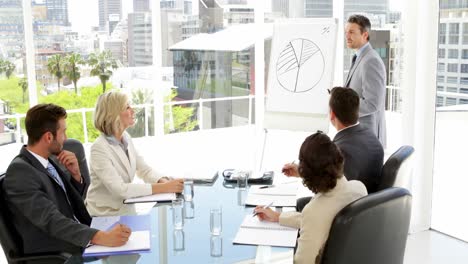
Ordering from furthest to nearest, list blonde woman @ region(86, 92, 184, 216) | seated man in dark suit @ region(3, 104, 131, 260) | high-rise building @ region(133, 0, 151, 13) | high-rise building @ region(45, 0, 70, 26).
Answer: high-rise building @ region(133, 0, 151, 13) < high-rise building @ region(45, 0, 70, 26) < blonde woman @ region(86, 92, 184, 216) < seated man in dark suit @ region(3, 104, 131, 260)

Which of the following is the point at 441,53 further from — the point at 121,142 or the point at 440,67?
the point at 121,142

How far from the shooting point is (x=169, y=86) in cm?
596

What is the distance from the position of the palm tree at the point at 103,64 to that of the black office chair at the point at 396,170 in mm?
3785

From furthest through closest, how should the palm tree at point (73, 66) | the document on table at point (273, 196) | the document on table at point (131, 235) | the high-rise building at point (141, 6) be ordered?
the high-rise building at point (141, 6), the palm tree at point (73, 66), the document on table at point (273, 196), the document on table at point (131, 235)

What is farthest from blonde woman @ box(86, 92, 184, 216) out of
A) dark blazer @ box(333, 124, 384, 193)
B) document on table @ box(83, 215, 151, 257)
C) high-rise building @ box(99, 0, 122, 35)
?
high-rise building @ box(99, 0, 122, 35)

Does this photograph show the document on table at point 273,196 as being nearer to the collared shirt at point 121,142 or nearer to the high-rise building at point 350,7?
the collared shirt at point 121,142

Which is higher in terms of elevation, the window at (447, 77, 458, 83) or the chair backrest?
the window at (447, 77, 458, 83)

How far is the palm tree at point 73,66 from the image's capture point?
522cm

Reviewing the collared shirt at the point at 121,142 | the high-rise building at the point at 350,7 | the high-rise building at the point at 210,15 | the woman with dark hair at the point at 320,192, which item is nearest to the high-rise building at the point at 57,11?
the high-rise building at the point at 210,15

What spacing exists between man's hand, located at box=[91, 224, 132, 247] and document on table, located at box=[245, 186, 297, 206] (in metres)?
0.70

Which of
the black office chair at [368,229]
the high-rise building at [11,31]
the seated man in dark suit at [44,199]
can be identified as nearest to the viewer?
the black office chair at [368,229]

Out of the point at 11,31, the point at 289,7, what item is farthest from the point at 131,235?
the point at 289,7

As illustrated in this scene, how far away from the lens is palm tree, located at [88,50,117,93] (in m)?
5.43

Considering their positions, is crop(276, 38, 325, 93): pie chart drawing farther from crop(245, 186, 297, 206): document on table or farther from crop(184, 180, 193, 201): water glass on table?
crop(184, 180, 193, 201): water glass on table
